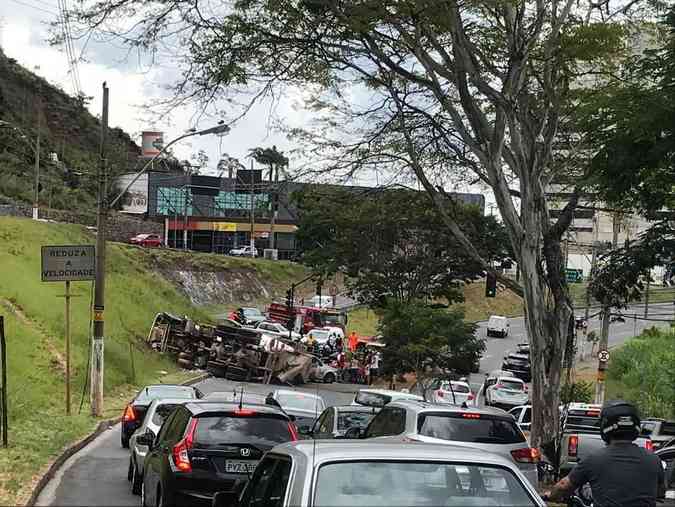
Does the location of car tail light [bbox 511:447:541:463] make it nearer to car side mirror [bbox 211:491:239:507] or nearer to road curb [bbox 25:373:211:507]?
car side mirror [bbox 211:491:239:507]

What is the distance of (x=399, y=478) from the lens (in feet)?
17.5

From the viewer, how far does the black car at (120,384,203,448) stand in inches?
795

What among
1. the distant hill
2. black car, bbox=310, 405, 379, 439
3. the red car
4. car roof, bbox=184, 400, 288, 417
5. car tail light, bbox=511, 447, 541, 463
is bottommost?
black car, bbox=310, 405, 379, 439

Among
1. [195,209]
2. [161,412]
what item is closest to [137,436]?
[161,412]

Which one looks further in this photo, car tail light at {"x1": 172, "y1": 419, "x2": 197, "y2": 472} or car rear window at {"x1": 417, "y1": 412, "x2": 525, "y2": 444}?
car rear window at {"x1": 417, "y1": 412, "x2": 525, "y2": 444}

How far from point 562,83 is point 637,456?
13630mm

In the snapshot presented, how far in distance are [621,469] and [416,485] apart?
1.76 metres

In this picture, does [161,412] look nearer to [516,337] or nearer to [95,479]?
[95,479]

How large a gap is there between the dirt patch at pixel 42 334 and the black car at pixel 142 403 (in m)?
9.31

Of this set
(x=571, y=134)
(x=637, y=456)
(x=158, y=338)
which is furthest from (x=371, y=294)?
(x=637, y=456)

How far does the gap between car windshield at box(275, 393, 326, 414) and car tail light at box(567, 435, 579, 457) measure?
5.39m

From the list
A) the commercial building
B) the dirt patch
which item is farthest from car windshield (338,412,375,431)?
the commercial building

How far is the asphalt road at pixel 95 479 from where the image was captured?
13.4m

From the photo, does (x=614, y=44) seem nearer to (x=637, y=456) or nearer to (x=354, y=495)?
(x=637, y=456)
